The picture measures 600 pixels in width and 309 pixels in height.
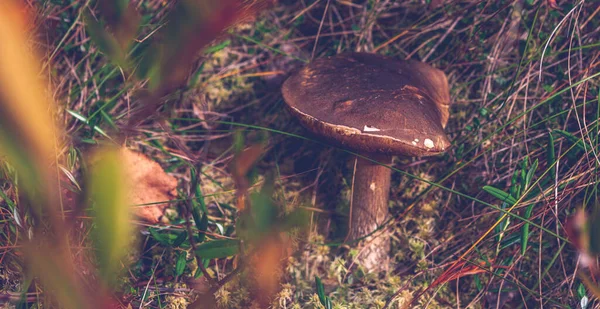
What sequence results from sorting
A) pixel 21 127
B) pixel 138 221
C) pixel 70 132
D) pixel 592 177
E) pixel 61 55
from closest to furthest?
pixel 21 127, pixel 592 177, pixel 138 221, pixel 70 132, pixel 61 55

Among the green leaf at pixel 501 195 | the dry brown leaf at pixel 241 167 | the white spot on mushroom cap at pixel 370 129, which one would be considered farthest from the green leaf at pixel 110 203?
the green leaf at pixel 501 195

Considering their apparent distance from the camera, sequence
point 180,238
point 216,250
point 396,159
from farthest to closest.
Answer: point 396,159, point 180,238, point 216,250

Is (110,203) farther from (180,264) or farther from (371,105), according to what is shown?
(180,264)

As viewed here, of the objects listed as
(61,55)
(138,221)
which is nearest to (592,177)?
(138,221)

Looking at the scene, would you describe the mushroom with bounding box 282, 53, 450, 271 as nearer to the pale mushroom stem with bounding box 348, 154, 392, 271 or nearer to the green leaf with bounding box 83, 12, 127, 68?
the pale mushroom stem with bounding box 348, 154, 392, 271

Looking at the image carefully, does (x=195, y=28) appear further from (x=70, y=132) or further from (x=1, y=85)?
(x=70, y=132)

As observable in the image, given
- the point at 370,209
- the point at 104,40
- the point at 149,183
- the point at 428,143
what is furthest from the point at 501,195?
the point at 104,40
